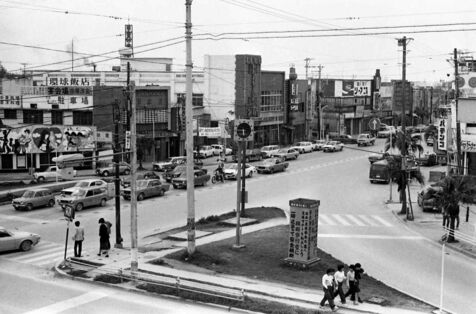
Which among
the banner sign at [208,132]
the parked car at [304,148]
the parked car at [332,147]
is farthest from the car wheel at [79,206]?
the parked car at [332,147]

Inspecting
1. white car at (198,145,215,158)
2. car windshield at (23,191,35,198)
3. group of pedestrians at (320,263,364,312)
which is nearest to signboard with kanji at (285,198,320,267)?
group of pedestrians at (320,263,364,312)

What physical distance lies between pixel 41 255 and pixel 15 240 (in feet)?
4.88

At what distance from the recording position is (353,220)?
39.1 m

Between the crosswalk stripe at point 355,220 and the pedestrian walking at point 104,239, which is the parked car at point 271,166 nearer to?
the crosswalk stripe at point 355,220

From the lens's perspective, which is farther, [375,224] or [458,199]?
[375,224]

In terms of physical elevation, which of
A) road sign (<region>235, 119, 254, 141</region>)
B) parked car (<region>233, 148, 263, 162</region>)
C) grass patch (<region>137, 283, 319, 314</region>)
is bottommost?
grass patch (<region>137, 283, 319, 314</region>)

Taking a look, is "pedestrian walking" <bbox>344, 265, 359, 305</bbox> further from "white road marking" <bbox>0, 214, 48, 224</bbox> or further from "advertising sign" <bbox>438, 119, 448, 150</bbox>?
"advertising sign" <bbox>438, 119, 448, 150</bbox>

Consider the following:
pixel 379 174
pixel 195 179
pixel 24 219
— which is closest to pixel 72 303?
pixel 24 219

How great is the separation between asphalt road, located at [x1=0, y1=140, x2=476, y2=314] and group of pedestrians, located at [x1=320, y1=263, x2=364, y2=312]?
3051mm

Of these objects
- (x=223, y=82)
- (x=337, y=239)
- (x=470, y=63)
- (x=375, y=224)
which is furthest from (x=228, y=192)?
(x=223, y=82)

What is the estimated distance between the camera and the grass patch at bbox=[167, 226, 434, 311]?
71.5 ft

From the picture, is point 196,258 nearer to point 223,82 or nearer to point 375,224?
point 375,224

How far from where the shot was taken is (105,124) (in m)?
68.4

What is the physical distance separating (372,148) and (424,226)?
53.4m
